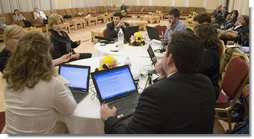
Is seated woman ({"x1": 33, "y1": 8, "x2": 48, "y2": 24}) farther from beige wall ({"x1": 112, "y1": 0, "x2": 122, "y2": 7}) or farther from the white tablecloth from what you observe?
the white tablecloth

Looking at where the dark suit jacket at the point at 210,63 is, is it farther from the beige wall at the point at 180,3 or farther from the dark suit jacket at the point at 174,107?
the beige wall at the point at 180,3

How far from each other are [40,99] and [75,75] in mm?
553

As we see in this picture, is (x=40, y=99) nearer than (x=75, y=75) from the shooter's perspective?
Yes

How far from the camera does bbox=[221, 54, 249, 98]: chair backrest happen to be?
6.58ft

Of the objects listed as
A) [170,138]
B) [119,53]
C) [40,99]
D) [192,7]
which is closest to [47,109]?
[40,99]

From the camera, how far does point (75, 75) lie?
1.89 metres

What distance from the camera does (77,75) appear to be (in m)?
1.89

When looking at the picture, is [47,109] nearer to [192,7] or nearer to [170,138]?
[170,138]

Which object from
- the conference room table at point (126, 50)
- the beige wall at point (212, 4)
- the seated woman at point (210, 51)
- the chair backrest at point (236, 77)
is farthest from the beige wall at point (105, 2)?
the chair backrest at point (236, 77)

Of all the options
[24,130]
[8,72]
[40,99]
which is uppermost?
[8,72]

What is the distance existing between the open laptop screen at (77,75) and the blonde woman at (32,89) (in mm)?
410

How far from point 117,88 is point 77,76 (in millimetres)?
368

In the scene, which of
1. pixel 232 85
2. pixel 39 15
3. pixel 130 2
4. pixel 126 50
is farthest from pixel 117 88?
pixel 130 2

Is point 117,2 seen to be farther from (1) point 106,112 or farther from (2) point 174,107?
(2) point 174,107
